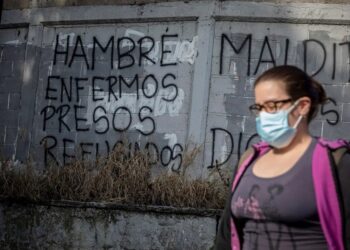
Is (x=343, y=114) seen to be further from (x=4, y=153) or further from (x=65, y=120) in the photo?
(x=4, y=153)

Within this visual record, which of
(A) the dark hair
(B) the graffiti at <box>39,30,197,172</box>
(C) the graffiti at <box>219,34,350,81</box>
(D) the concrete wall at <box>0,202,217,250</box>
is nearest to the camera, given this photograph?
(A) the dark hair

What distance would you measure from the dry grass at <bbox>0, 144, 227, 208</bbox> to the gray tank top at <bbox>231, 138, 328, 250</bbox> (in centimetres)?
A: 338

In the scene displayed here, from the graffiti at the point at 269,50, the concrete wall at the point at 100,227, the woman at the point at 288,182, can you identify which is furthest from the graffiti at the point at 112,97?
the woman at the point at 288,182

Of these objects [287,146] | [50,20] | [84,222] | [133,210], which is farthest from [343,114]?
[287,146]

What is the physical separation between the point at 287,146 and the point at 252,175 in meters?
0.19

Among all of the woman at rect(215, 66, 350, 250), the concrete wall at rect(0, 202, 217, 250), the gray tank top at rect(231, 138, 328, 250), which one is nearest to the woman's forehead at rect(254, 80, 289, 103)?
the woman at rect(215, 66, 350, 250)

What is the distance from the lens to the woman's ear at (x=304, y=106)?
8.65 ft

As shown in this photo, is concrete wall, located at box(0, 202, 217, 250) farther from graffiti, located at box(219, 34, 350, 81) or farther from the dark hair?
the dark hair

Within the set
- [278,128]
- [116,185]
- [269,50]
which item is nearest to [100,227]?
[116,185]

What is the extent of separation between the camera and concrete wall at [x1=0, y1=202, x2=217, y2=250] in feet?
18.8

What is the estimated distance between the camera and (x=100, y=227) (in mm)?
5949

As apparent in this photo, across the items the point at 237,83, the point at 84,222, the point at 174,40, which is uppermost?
the point at 174,40

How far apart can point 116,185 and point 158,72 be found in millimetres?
1554

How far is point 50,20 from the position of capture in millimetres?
7750
